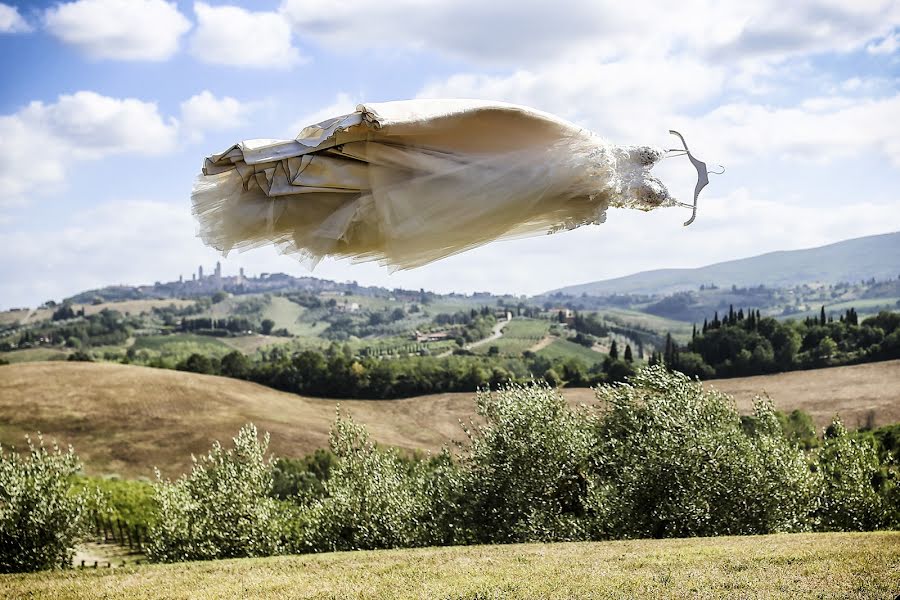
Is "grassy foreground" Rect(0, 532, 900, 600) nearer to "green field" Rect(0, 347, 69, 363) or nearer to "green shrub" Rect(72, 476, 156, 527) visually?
"green shrub" Rect(72, 476, 156, 527)

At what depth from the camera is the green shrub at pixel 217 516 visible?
27141mm

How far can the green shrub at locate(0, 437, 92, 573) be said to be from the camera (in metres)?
24.1

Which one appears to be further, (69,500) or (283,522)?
(283,522)

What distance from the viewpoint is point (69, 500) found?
25312mm

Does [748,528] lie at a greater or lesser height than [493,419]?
lesser

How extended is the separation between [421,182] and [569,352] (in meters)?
144

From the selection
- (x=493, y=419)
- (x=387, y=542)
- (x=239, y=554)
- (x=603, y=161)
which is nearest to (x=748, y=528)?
(x=493, y=419)

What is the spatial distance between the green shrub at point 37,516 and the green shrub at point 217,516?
296 cm

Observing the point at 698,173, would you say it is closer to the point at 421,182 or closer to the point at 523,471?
the point at 421,182

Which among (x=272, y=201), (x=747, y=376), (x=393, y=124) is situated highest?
(x=393, y=124)

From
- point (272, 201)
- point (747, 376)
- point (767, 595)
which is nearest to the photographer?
point (272, 201)

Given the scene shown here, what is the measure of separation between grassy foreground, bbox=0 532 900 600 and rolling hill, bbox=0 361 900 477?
49.1 m

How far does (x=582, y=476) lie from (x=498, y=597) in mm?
14429

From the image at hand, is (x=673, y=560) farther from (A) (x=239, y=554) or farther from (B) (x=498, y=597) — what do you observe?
(A) (x=239, y=554)
